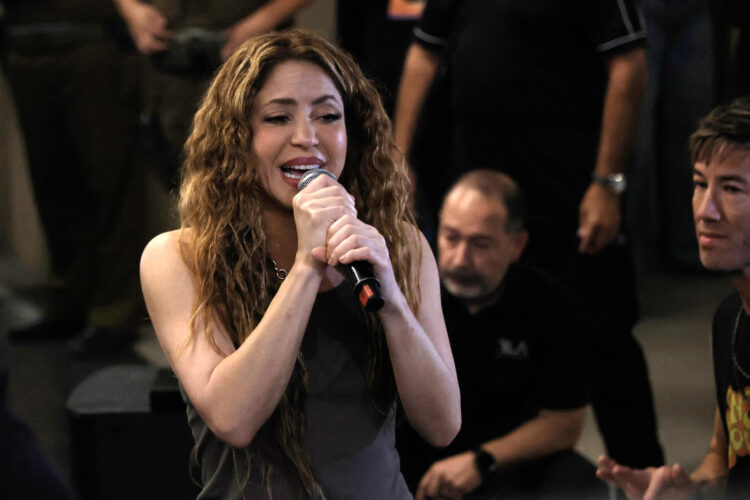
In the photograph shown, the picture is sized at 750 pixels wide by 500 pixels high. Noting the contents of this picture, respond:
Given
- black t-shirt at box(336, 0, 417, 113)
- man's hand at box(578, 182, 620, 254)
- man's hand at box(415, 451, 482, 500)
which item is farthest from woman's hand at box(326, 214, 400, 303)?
black t-shirt at box(336, 0, 417, 113)

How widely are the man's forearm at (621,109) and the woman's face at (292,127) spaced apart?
4.10ft

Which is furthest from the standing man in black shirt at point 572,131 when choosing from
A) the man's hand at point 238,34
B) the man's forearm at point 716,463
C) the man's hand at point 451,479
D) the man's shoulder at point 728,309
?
the man's forearm at point 716,463

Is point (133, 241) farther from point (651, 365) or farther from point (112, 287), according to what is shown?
point (651, 365)

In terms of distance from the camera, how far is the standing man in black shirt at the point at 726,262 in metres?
1.69

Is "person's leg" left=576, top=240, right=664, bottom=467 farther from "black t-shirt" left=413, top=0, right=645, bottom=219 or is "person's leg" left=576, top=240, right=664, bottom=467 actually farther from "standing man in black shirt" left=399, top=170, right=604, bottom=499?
"standing man in black shirt" left=399, top=170, right=604, bottom=499

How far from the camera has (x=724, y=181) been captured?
1.72 m

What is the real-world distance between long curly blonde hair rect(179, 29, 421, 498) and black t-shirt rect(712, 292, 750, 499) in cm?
57

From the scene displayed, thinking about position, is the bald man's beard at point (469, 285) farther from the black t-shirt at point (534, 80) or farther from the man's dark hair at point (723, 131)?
the man's dark hair at point (723, 131)

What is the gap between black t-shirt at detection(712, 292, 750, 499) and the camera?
1688mm

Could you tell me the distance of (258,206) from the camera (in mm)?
1481

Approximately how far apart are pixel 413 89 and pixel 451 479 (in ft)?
3.52

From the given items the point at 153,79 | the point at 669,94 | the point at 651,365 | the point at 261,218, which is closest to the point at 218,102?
the point at 261,218

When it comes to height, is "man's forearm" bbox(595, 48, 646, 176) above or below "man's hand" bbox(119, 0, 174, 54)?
below

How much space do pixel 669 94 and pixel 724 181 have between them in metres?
2.74
